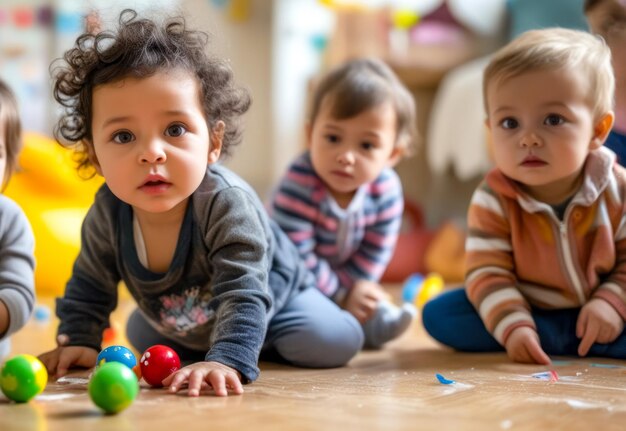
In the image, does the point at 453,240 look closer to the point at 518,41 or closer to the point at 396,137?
the point at 396,137

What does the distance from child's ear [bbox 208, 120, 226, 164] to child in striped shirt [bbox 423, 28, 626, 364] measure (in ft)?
1.49

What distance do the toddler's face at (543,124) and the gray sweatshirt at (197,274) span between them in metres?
0.42

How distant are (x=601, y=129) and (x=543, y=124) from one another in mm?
115

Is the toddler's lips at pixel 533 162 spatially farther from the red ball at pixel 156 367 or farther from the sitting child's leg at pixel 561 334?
the red ball at pixel 156 367

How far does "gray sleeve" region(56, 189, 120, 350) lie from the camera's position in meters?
1.23

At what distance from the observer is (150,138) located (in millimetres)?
1090

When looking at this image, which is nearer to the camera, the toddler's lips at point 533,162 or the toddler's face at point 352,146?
the toddler's lips at point 533,162

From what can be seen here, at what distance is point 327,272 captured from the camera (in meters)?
1.62

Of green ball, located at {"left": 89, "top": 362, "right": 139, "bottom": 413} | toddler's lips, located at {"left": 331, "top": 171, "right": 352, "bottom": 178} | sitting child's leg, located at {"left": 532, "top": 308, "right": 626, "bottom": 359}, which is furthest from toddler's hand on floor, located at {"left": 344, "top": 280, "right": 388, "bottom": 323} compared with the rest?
green ball, located at {"left": 89, "top": 362, "right": 139, "bottom": 413}

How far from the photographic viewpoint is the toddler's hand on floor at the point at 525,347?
4.11ft

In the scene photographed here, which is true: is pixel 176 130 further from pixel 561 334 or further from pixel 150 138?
pixel 561 334

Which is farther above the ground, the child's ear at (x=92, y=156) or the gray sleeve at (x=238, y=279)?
the child's ear at (x=92, y=156)

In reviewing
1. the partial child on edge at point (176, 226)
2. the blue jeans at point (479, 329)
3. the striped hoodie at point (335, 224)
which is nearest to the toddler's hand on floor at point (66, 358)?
the partial child on edge at point (176, 226)

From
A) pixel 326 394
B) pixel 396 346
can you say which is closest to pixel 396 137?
pixel 396 346
